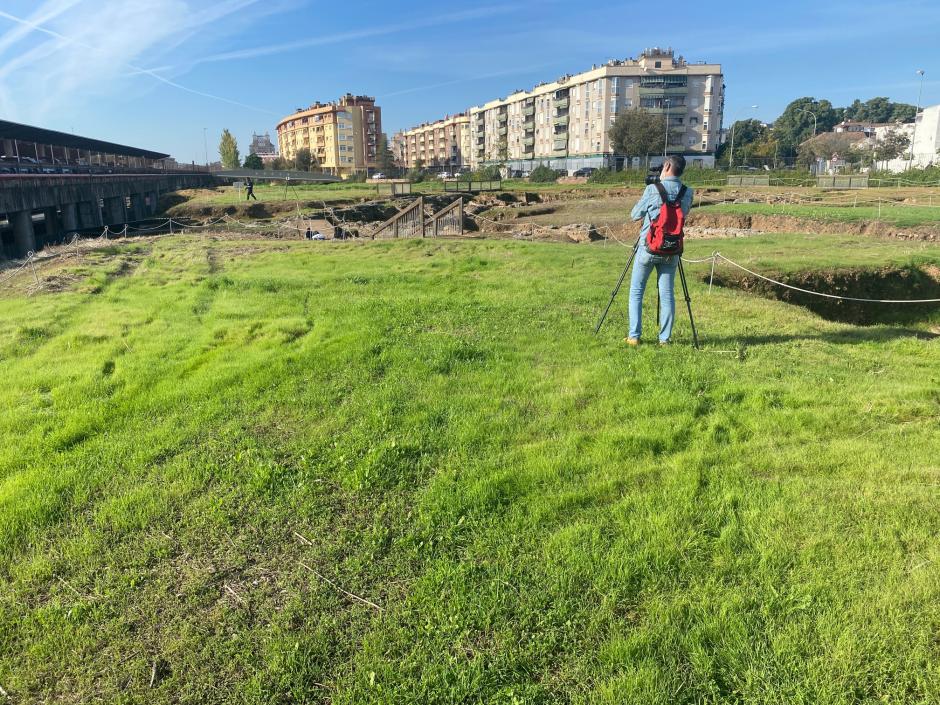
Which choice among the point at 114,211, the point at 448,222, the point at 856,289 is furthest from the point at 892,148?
the point at 114,211

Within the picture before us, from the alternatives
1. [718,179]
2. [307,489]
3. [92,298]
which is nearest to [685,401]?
[307,489]

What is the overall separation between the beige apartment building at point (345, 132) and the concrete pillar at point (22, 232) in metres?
87.6

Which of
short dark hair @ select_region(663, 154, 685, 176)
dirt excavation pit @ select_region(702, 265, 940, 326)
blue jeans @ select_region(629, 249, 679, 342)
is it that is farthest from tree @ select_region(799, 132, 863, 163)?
blue jeans @ select_region(629, 249, 679, 342)

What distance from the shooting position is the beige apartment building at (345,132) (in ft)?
384

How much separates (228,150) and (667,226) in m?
123

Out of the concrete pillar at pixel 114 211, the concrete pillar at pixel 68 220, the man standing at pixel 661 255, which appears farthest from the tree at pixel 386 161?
the man standing at pixel 661 255

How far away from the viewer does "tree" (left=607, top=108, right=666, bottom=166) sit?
74312 millimetres

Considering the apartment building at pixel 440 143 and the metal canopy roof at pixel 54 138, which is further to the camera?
the apartment building at pixel 440 143

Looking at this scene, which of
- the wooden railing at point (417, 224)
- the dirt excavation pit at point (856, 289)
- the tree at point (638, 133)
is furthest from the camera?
the tree at point (638, 133)

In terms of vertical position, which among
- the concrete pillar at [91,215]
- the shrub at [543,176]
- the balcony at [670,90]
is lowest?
the concrete pillar at [91,215]

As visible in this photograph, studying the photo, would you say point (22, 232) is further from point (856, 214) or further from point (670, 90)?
point (670, 90)

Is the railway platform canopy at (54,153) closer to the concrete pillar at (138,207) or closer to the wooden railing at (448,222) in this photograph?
the concrete pillar at (138,207)

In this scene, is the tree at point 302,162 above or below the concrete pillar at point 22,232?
above

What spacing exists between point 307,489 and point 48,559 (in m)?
1.44
